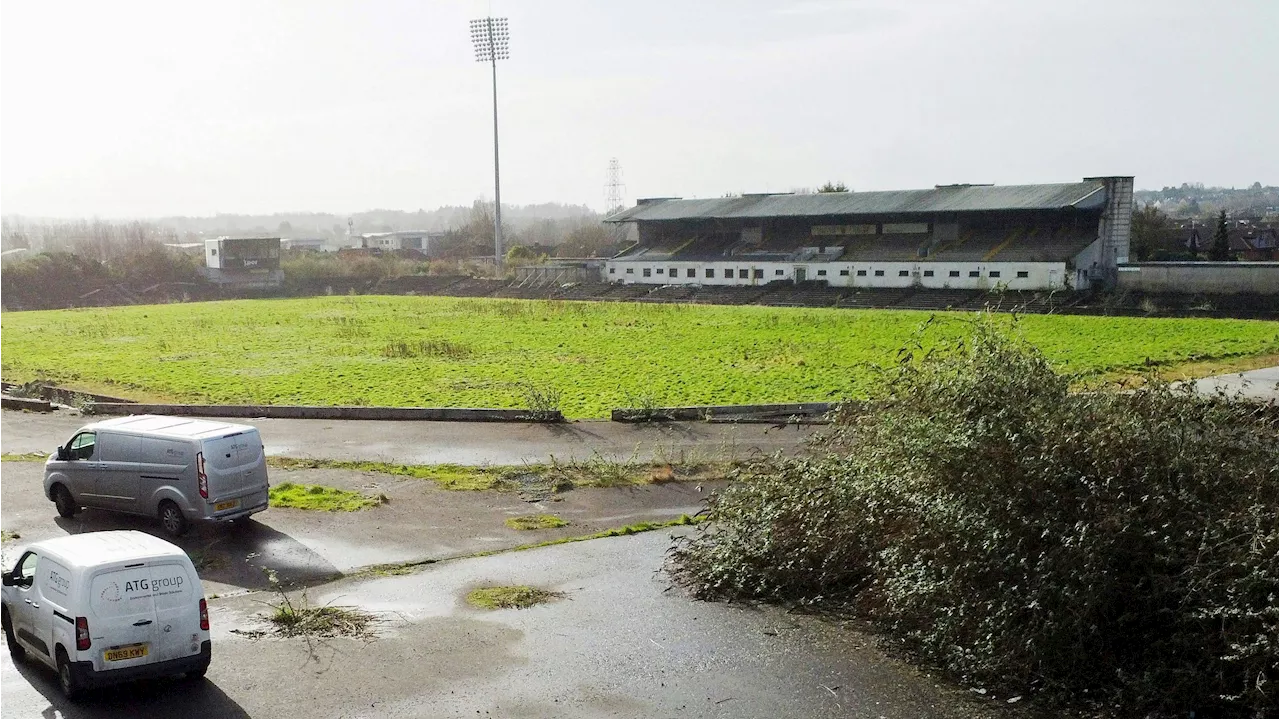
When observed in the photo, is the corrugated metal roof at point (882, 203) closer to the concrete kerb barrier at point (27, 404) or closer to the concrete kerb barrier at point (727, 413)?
the concrete kerb barrier at point (727, 413)

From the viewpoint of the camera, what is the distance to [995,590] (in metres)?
10.3

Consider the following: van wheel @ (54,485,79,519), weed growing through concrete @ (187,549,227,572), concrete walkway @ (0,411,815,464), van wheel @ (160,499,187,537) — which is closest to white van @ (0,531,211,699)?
weed growing through concrete @ (187,549,227,572)

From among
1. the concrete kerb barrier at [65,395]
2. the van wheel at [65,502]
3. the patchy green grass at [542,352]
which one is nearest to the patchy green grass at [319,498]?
the van wheel at [65,502]

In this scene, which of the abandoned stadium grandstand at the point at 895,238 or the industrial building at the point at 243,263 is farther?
the industrial building at the point at 243,263

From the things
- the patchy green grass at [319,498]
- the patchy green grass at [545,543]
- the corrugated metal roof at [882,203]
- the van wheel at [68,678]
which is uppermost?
the corrugated metal roof at [882,203]

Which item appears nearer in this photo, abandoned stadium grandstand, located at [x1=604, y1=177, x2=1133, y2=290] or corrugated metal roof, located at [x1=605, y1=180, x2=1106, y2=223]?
abandoned stadium grandstand, located at [x1=604, y1=177, x2=1133, y2=290]

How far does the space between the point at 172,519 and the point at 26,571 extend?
5.14 metres

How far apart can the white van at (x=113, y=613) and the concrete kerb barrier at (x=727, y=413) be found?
1570 cm

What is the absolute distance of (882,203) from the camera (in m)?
77.8

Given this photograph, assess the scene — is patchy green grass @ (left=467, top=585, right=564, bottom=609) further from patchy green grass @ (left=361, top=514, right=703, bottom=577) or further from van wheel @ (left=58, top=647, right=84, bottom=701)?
van wheel @ (left=58, top=647, right=84, bottom=701)

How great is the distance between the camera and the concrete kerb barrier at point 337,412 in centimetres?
2620

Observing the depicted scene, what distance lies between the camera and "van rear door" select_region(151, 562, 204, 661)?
10.3 meters

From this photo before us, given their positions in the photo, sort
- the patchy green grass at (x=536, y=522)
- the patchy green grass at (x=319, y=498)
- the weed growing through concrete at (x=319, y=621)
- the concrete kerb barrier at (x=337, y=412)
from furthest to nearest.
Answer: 1. the concrete kerb barrier at (x=337, y=412)
2. the patchy green grass at (x=319, y=498)
3. the patchy green grass at (x=536, y=522)
4. the weed growing through concrete at (x=319, y=621)

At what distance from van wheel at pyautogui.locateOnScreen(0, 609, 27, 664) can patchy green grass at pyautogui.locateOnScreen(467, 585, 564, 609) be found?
4975mm
